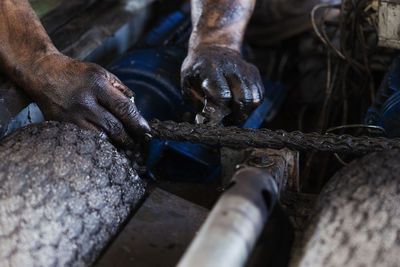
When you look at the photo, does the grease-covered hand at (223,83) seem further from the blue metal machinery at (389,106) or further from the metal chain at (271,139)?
the blue metal machinery at (389,106)

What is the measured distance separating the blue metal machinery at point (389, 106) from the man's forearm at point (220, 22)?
1.77 ft

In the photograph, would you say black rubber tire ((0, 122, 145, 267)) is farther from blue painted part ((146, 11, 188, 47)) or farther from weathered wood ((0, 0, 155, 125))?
blue painted part ((146, 11, 188, 47))

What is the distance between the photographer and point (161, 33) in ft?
6.43

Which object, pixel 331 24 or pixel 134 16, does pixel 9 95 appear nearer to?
pixel 134 16

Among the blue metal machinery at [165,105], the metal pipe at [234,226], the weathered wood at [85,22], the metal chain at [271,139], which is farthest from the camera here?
the weathered wood at [85,22]

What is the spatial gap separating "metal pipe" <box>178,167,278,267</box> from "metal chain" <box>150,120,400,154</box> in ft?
1.03

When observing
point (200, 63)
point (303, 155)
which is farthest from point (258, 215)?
point (303, 155)

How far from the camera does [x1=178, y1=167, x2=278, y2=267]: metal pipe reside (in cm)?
70

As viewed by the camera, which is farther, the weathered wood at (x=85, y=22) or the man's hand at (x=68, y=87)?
the weathered wood at (x=85, y=22)

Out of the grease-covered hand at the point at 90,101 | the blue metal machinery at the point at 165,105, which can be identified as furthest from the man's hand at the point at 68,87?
the blue metal machinery at the point at 165,105

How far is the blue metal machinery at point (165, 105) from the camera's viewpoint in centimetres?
148

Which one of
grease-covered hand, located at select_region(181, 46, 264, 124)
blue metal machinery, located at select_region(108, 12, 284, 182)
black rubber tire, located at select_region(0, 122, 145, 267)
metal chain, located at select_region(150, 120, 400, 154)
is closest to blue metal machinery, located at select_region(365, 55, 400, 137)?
metal chain, located at select_region(150, 120, 400, 154)

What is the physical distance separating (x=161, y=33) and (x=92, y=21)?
0.31 metres

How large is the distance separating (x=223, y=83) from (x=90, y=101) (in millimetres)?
404
